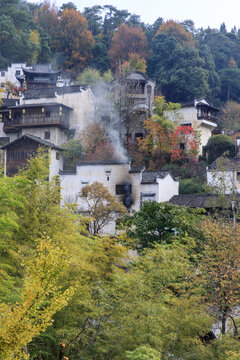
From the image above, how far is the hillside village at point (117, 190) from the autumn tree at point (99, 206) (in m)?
0.11

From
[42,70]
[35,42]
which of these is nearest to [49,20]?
[35,42]

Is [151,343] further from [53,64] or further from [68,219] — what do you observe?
[53,64]

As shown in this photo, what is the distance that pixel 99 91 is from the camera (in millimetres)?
42875

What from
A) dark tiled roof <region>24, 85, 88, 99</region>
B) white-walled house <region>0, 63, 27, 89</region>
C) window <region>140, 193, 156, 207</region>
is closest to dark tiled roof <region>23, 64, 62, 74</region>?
white-walled house <region>0, 63, 27, 89</region>

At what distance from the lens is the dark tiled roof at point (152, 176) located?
30097mm

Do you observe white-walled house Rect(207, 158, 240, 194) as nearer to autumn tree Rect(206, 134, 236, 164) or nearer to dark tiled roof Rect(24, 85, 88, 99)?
autumn tree Rect(206, 134, 236, 164)

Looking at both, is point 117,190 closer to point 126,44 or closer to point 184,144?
point 184,144

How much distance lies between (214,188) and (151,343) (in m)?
17.4

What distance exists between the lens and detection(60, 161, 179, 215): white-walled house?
1186 inches

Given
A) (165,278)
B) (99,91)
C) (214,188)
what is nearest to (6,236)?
(165,278)

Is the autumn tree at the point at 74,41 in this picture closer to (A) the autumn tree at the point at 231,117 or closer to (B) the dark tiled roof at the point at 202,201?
(A) the autumn tree at the point at 231,117

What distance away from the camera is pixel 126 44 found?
55.5 metres

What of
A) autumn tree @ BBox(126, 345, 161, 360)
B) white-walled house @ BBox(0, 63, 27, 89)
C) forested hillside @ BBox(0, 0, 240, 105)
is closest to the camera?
autumn tree @ BBox(126, 345, 161, 360)

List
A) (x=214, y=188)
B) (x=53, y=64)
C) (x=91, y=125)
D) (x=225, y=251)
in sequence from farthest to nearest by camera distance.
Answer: (x=53, y=64) → (x=91, y=125) → (x=214, y=188) → (x=225, y=251)
